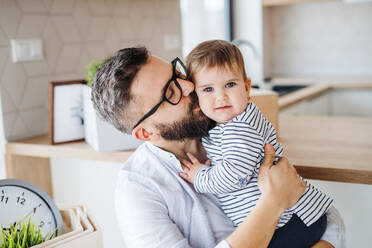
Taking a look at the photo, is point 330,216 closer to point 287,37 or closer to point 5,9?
point 5,9

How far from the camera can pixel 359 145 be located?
1.57 m

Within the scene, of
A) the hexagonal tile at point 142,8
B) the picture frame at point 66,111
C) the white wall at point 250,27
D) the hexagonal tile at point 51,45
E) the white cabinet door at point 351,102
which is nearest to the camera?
the picture frame at point 66,111

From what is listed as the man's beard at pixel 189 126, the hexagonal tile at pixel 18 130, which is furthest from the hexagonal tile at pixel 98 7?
the man's beard at pixel 189 126

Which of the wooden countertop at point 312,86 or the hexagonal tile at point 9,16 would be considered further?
the wooden countertop at point 312,86

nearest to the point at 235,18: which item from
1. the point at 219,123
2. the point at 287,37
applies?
the point at 287,37

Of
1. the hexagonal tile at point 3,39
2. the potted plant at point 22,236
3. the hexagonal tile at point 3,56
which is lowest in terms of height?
the potted plant at point 22,236

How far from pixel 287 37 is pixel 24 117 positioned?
330cm

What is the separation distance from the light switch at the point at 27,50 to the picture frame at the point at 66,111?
26 cm

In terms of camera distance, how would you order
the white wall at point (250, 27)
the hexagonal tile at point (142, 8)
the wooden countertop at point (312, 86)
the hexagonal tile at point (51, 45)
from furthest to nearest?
the white wall at point (250, 27), the wooden countertop at point (312, 86), the hexagonal tile at point (142, 8), the hexagonal tile at point (51, 45)

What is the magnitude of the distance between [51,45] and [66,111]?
0.41 meters

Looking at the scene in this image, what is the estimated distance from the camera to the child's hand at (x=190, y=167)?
1215mm

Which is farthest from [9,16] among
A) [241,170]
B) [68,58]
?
[241,170]

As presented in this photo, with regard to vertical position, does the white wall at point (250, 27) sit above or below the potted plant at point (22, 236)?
above

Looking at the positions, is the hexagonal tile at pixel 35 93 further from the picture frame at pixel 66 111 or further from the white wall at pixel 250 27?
the white wall at pixel 250 27
